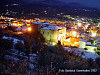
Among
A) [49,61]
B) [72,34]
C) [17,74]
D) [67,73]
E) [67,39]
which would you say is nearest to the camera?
[17,74]

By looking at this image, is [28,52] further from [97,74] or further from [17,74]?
[97,74]

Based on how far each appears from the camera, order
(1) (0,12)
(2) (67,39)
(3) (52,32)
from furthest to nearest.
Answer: (1) (0,12) → (2) (67,39) → (3) (52,32)

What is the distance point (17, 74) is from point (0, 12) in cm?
3501

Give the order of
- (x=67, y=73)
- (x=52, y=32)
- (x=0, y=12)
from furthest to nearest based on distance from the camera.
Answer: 1. (x=0, y=12)
2. (x=52, y=32)
3. (x=67, y=73)

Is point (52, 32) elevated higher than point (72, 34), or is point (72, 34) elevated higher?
point (52, 32)

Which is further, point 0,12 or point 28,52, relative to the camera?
point 0,12

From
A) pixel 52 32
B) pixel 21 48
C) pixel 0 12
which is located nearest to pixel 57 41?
pixel 52 32

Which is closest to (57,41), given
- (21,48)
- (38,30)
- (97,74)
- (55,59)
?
(38,30)

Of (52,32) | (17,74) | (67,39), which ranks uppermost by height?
Answer: (17,74)

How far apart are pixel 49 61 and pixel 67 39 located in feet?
35.0

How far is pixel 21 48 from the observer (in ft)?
18.7

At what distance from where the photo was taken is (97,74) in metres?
3.14

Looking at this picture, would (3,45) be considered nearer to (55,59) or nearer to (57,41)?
(55,59)

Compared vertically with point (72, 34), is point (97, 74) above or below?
above
